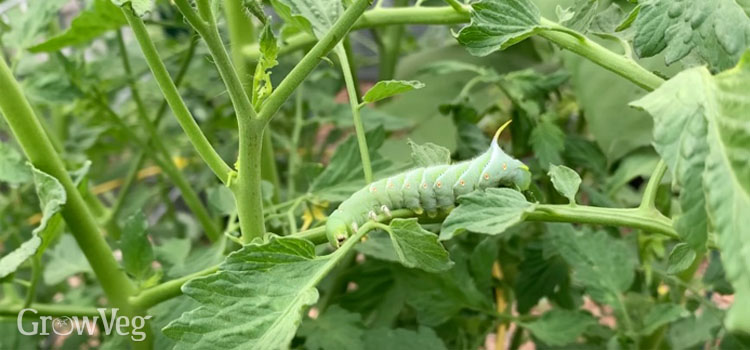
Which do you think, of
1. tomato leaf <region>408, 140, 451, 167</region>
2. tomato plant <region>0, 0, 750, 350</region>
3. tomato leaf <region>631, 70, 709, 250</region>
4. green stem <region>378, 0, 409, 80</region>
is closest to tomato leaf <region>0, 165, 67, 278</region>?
tomato plant <region>0, 0, 750, 350</region>

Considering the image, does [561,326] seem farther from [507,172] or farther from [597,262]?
[507,172]

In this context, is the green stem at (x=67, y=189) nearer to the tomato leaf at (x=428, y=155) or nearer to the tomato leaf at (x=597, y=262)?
the tomato leaf at (x=428, y=155)

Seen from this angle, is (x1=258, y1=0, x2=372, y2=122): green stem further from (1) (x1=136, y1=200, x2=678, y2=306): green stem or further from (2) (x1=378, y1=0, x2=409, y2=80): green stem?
(2) (x1=378, y1=0, x2=409, y2=80): green stem

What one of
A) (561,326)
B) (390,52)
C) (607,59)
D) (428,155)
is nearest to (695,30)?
(607,59)

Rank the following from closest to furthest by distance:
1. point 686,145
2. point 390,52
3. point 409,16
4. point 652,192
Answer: point 686,145 → point 652,192 → point 409,16 → point 390,52

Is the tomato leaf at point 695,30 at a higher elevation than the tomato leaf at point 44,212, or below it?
higher

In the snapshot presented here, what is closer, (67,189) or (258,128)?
(258,128)

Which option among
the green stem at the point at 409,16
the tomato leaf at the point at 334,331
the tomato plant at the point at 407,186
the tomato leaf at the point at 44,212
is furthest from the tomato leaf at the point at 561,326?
the tomato leaf at the point at 44,212

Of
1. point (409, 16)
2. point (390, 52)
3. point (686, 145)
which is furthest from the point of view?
point (390, 52)
